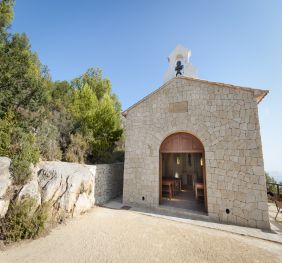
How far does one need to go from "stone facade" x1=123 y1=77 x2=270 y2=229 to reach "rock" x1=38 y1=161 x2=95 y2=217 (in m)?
2.10

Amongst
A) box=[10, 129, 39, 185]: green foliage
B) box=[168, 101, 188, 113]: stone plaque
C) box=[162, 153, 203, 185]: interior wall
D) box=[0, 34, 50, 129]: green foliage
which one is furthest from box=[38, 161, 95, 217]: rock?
box=[162, 153, 203, 185]: interior wall

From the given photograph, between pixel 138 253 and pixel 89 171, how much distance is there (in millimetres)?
4026

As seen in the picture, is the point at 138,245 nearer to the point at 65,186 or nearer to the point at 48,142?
the point at 65,186

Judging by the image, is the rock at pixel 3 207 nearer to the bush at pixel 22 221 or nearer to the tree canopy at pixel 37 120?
the bush at pixel 22 221

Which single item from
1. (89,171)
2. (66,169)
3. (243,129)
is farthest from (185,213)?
(66,169)

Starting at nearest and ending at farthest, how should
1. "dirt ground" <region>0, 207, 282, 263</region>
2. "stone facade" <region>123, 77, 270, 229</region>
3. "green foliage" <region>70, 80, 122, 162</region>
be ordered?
"dirt ground" <region>0, 207, 282, 263</region>
"stone facade" <region>123, 77, 270, 229</region>
"green foliage" <region>70, 80, 122, 162</region>

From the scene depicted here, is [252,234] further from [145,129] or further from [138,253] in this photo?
[145,129]

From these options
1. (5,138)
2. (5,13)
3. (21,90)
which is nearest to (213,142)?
(5,138)

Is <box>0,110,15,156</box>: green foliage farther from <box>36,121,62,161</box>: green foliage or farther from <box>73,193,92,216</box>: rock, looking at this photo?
<box>73,193,92,216</box>: rock

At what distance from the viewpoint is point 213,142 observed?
615cm

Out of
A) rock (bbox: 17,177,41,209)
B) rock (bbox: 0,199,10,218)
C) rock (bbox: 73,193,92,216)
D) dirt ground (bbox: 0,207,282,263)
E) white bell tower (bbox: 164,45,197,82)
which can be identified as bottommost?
dirt ground (bbox: 0,207,282,263)

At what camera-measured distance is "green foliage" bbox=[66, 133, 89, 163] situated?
748 cm

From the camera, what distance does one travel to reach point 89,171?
680 cm

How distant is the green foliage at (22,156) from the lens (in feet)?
16.0
